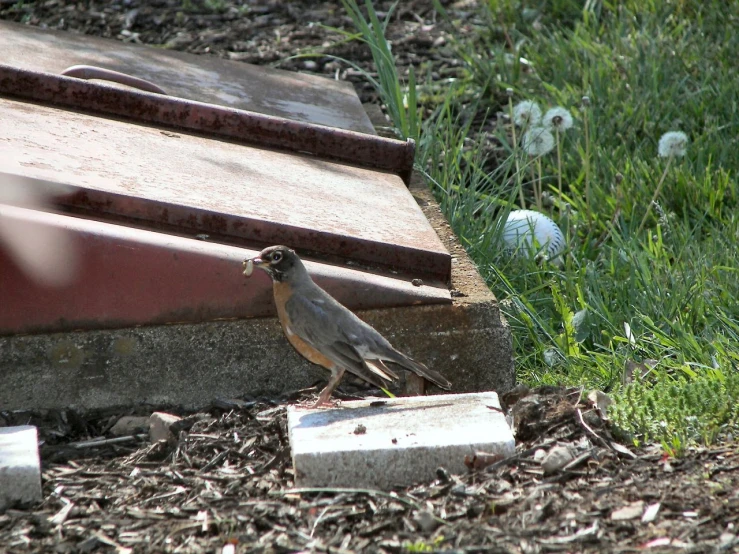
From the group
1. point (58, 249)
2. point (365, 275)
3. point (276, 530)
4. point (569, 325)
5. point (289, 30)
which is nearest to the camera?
point (276, 530)

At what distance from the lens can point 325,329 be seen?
11.2 feet

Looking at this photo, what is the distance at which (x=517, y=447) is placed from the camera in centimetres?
300

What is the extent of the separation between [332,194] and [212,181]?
491 mm

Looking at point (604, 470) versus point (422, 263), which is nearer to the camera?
point (604, 470)

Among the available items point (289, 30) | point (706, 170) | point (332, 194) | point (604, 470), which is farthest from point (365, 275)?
point (289, 30)

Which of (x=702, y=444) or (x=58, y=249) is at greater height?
(x=58, y=249)

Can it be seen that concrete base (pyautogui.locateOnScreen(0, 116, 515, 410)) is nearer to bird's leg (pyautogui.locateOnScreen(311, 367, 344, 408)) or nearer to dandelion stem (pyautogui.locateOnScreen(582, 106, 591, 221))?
bird's leg (pyautogui.locateOnScreen(311, 367, 344, 408))

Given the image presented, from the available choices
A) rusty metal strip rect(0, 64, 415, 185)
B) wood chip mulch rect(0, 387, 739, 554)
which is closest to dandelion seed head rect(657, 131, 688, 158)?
rusty metal strip rect(0, 64, 415, 185)

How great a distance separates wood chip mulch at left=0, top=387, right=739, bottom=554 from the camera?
2453 millimetres

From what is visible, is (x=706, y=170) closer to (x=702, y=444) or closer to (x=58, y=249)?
(x=702, y=444)

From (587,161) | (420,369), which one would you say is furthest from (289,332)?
(587,161)

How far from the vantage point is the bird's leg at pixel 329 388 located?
11.3 ft

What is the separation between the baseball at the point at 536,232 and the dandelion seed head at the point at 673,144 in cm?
82

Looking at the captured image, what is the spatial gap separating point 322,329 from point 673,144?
9.76 feet
